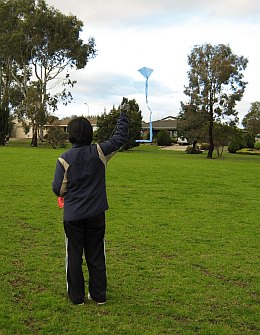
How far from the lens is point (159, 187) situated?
1548 cm

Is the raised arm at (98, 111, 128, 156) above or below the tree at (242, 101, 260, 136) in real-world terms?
below

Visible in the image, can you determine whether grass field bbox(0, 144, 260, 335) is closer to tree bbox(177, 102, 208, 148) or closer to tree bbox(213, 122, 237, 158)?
tree bbox(213, 122, 237, 158)

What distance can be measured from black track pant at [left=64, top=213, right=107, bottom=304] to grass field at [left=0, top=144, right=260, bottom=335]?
0.52 ft

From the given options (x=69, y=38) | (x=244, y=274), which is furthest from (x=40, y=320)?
(x=69, y=38)

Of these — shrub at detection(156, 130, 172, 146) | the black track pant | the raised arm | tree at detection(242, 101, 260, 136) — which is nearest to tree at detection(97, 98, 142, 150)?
shrub at detection(156, 130, 172, 146)

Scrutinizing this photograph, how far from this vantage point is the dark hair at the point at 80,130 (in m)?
4.65

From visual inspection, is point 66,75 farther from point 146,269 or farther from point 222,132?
point 146,269

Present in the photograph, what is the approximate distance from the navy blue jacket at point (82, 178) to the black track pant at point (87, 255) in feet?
0.40

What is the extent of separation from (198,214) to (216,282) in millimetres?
4973

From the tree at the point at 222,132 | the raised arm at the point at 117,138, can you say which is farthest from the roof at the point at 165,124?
the raised arm at the point at 117,138

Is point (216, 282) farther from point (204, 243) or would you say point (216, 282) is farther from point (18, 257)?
point (18, 257)

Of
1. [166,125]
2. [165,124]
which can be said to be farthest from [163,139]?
[165,124]

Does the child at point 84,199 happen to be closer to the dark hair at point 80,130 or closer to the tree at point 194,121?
the dark hair at point 80,130

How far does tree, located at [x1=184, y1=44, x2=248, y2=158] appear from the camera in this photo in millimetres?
40094
